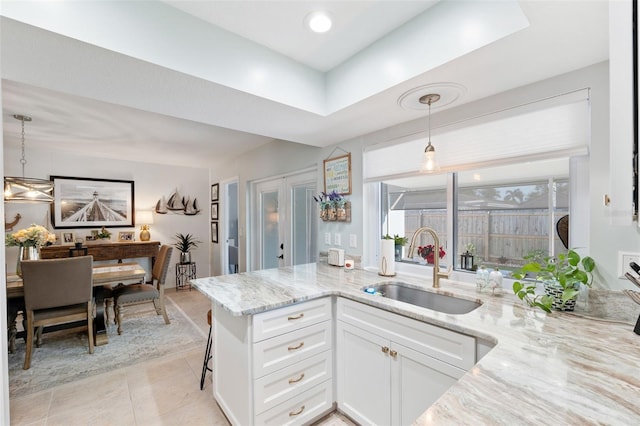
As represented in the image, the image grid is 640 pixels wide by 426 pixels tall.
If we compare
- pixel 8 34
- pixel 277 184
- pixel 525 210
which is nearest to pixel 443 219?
pixel 525 210

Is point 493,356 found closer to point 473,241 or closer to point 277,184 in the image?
point 473,241

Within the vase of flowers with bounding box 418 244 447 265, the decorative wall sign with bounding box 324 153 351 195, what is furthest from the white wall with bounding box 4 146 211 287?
the vase of flowers with bounding box 418 244 447 265

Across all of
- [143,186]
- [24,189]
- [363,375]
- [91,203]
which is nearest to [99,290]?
[24,189]

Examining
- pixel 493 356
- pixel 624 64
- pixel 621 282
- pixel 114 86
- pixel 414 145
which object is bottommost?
pixel 493 356

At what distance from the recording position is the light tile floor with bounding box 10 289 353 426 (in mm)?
1833

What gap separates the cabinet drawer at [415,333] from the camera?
1231mm

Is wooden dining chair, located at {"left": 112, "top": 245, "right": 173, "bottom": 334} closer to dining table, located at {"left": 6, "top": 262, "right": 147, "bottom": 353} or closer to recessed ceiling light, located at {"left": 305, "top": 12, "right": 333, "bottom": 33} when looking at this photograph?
dining table, located at {"left": 6, "top": 262, "right": 147, "bottom": 353}

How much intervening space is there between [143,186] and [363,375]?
488cm

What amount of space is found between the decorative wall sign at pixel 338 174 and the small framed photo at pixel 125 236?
379 cm

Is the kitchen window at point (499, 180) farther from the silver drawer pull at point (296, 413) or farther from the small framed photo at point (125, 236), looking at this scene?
the small framed photo at point (125, 236)

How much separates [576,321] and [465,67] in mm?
1289

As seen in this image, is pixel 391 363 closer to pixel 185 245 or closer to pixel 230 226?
pixel 230 226

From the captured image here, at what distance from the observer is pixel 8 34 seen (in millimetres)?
1125

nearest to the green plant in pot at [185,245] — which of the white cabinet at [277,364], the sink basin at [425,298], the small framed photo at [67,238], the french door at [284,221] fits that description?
the small framed photo at [67,238]
